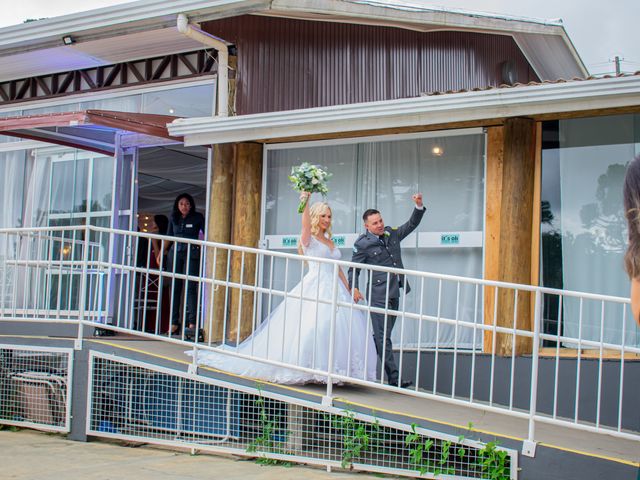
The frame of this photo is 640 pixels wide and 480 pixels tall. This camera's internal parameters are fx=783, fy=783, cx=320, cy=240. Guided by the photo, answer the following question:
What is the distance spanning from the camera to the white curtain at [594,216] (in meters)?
6.93

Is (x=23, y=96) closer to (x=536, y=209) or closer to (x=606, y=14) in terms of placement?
(x=536, y=209)

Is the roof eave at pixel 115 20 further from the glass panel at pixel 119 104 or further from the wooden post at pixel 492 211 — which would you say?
the wooden post at pixel 492 211

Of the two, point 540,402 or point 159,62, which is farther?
point 159,62

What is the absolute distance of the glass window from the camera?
6.94m

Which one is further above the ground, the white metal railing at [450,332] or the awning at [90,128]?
the awning at [90,128]

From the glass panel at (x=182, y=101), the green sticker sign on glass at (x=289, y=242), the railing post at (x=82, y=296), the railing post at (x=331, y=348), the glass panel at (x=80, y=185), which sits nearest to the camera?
the railing post at (x=331, y=348)

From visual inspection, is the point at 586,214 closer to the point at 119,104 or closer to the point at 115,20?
the point at 115,20

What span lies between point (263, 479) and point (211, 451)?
104 centimetres

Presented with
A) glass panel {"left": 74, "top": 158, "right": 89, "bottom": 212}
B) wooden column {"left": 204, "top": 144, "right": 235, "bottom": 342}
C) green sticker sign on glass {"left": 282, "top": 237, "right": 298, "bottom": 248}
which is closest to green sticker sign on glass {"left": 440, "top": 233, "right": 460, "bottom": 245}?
green sticker sign on glass {"left": 282, "top": 237, "right": 298, "bottom": 248}

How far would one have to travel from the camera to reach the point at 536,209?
716cm

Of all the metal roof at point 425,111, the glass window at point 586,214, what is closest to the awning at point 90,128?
the metal roof at point 425,111

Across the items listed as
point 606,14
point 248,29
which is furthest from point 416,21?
point 606,14

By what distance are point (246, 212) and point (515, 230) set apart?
2.93 m

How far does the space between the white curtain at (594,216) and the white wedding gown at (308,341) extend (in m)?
2.02
